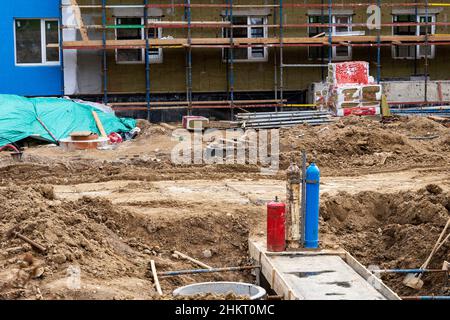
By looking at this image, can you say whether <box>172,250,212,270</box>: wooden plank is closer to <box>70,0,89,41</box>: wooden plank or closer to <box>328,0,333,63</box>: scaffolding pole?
<box>70,0,89,41</box>: wooden plank

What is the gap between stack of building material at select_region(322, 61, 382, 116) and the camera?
2573cm

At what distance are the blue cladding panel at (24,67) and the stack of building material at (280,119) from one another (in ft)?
24.5

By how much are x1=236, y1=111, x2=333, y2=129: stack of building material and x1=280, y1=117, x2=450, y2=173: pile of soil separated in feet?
3.32

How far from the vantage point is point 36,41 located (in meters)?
28.9

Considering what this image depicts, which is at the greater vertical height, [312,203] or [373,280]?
[312,203]

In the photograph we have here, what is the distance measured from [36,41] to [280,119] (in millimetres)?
9314

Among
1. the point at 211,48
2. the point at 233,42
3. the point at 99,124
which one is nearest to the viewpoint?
the point at 99,124

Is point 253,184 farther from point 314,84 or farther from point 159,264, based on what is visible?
point 314,84

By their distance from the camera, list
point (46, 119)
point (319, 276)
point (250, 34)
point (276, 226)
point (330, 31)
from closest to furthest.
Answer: point (319, 276) → point (276, 226) → point (46, 119) → point (330, 31) → point (250, 34)

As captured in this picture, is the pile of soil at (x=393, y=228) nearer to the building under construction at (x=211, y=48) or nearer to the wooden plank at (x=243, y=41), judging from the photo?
the wooden plank at (x=243, y=41)

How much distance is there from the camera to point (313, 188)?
37.0 ft

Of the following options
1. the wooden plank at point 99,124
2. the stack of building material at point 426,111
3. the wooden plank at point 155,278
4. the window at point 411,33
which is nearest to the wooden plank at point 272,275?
the wooden plank at point 155,278

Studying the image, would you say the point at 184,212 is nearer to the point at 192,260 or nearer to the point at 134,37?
the point at 192,260

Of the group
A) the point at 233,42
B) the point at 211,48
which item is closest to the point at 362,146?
the point at 233,42
